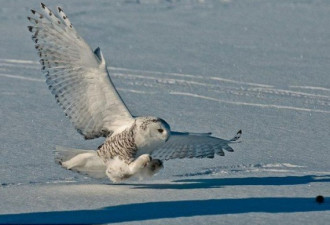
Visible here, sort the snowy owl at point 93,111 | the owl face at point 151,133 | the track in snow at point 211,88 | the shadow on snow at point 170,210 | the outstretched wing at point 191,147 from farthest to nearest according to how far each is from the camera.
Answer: the track in snow at point 211,88, the outstretched wing at point 191,147, the snowy owl at point 93,111, the owl face at point 151,133, the shadow on snow at point 170,210

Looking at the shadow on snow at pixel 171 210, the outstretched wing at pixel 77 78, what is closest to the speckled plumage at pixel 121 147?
the outstretched wing at pixel 77 78

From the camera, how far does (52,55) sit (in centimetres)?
516

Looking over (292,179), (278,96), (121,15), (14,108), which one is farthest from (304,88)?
(121,15)

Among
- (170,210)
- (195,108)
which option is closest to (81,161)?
(170,210)

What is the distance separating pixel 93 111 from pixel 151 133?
1.60 ft

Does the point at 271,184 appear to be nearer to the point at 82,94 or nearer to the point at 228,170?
the point at 228,170

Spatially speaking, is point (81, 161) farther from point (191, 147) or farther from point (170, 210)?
point (170, 210)

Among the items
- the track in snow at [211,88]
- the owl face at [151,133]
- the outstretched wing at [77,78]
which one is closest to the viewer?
the owl face at [151,133]

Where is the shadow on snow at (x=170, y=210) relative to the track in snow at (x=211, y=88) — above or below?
above

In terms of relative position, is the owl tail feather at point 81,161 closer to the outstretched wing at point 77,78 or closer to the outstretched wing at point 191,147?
the outstretched wing at point 77,78

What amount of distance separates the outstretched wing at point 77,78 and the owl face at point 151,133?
0.22 m

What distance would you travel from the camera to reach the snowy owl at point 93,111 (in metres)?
4.86

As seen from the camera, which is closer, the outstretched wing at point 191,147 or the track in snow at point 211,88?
the outstretched wing at point 191,147

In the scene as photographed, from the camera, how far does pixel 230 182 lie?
5.00 meters
